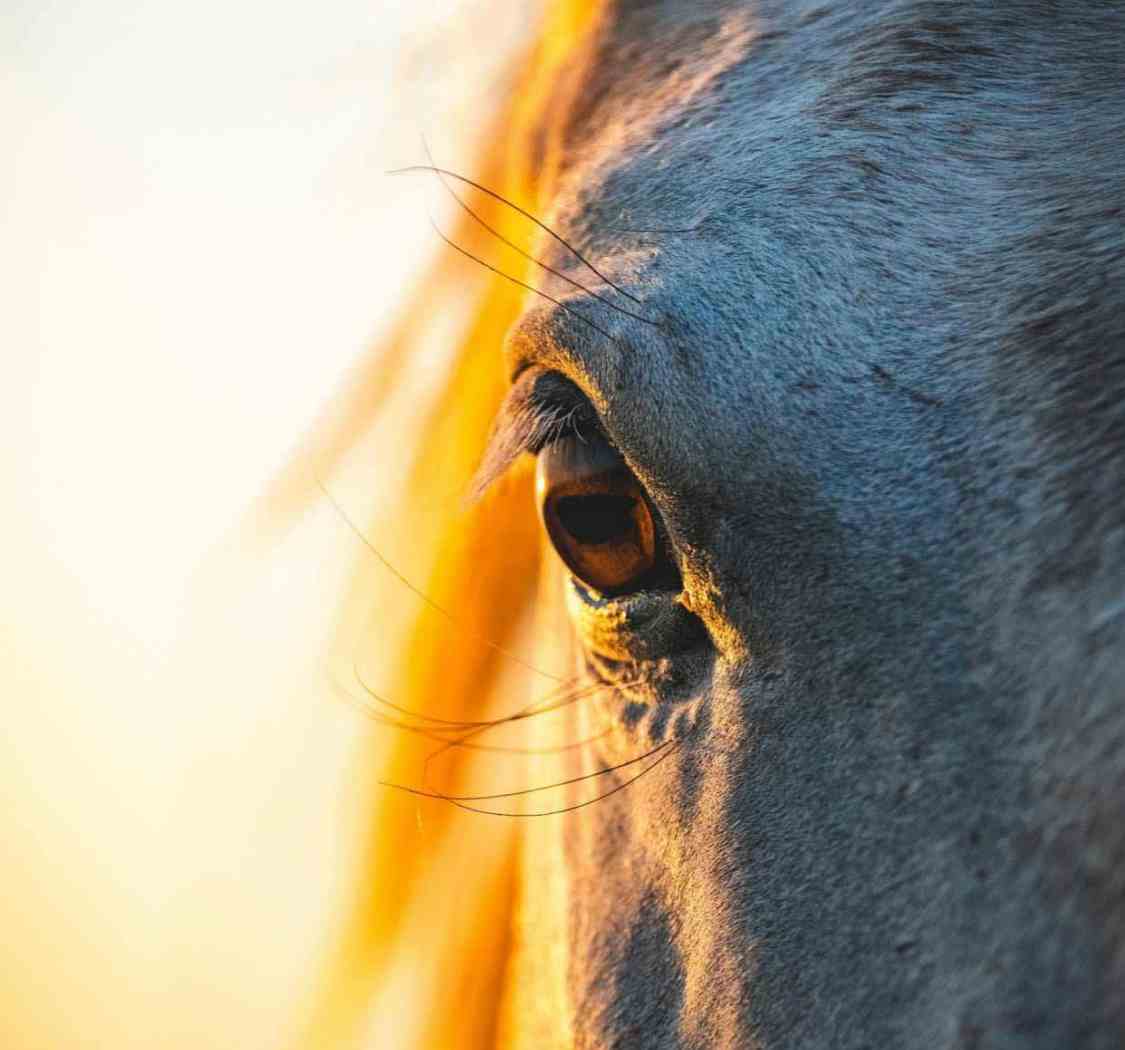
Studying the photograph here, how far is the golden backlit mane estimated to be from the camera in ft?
5.27

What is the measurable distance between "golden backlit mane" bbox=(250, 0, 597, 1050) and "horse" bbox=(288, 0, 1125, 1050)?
433 mm

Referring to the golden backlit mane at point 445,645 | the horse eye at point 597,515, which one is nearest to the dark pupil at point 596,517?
the horse eye at point 597,515

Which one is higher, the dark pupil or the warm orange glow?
the dark pupil

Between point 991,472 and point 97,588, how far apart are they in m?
2.03

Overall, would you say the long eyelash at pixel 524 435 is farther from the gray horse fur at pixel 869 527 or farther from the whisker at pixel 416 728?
the whisker at pixel 416 728

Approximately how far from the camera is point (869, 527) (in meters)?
0.78

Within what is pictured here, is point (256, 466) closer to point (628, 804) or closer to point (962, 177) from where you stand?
point (628, 804)

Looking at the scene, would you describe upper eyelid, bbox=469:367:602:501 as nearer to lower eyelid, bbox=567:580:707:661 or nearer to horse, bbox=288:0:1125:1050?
horse, bbox=288:0:1125:1050

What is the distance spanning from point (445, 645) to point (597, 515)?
72cm

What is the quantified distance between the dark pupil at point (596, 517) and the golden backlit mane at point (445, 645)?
1.67 ft

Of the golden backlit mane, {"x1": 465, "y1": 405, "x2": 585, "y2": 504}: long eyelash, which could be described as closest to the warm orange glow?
the golden backlit mane

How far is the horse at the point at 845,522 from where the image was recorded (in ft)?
2.15

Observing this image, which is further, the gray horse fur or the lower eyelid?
the lower eyelid

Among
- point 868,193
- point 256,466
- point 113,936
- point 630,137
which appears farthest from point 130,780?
point 868,193
